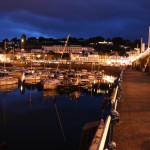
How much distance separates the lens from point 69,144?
2378cm

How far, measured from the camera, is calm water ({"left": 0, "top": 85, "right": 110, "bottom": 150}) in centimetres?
2406

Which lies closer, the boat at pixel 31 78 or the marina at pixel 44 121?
the marina at pixel 44 121

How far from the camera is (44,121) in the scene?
3244cm

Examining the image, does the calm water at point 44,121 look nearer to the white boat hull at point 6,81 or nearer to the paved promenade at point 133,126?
the paved promenade at point 133,126

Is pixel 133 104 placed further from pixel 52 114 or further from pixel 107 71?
pixel 107 71

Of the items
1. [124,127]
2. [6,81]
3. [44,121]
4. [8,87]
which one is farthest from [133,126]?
[6,81]

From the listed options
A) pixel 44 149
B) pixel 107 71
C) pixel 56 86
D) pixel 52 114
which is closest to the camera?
pixel 44 149

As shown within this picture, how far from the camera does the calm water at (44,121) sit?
78.9 ft

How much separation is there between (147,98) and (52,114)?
22389mm

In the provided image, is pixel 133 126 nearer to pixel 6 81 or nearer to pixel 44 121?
pixel 44 121

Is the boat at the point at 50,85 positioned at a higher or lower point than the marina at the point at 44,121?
higher

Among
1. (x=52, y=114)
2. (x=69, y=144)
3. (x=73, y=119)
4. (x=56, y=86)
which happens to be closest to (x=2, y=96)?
(x=56, y=86)

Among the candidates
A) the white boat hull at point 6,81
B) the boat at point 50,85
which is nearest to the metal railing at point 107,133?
the boat at point 50,85

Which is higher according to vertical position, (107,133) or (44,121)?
(107,133)
